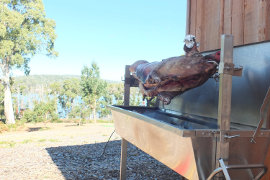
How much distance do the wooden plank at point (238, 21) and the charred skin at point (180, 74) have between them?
0.43 metres

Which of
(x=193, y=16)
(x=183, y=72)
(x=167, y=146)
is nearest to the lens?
(x=167, y=146)

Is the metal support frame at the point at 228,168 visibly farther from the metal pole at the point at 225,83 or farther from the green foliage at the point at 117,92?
the green foliage at the point at 117,92

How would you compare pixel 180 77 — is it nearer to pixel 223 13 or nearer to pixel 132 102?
pixel 223 13

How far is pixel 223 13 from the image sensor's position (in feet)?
7.13

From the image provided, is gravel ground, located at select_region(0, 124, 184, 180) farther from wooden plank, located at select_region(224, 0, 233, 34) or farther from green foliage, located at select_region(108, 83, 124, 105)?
green foliage, located at select_region(108, 83, 124, 105)

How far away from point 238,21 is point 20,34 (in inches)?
563

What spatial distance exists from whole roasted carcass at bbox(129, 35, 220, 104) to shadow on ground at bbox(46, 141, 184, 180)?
2051 mm

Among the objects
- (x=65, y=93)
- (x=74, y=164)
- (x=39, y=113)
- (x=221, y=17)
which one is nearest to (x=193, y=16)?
(x=221, y=17)

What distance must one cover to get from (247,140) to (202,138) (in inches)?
9.3

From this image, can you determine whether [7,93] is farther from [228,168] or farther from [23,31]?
[228,168]

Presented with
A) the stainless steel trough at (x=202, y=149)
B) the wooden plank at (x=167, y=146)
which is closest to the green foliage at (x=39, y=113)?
the wooden plank at (x=167, y=146)

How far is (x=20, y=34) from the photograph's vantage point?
554 inches

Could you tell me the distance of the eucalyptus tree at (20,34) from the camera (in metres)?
13.5

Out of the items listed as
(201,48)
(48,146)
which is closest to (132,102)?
(48,146)
